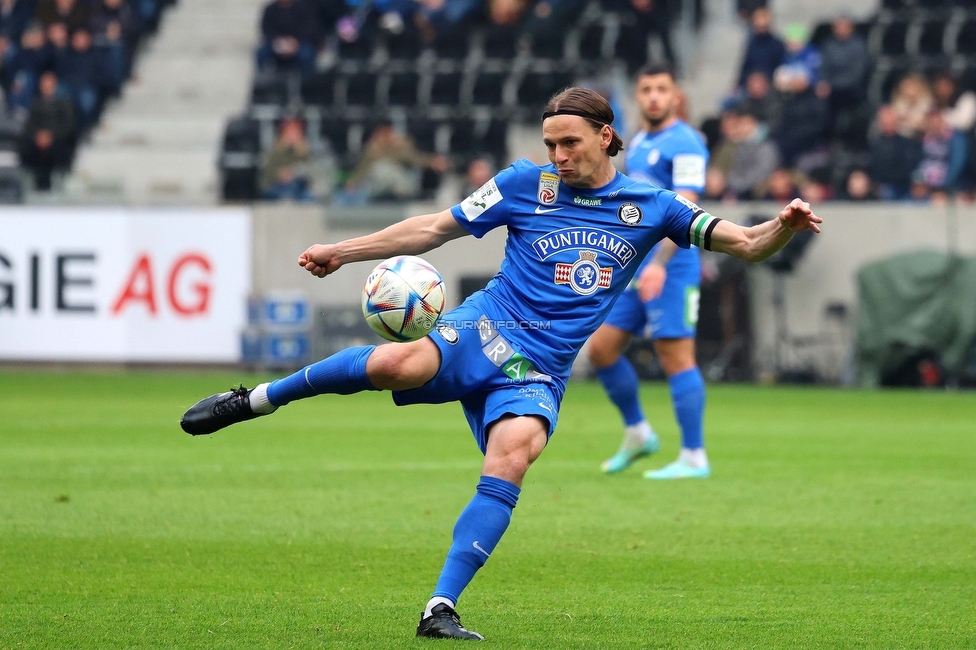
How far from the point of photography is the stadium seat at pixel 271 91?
864 inches

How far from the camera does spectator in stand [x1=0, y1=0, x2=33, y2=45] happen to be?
940 inches

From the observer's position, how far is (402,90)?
71.5 ft

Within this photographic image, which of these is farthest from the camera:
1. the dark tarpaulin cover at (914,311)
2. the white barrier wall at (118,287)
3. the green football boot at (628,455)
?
the white barrier wall at (118,287)

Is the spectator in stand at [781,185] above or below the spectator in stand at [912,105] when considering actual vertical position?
below

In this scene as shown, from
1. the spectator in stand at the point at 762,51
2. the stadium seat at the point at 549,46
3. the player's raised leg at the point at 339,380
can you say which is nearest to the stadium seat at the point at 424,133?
the stadium seat at the point at 549,46

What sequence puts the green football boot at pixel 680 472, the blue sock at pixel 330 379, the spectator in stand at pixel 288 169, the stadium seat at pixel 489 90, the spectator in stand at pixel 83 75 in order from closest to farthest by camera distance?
the blue sock at pixel 330 379
the green football boot at pixel 680 472
the spectator in stand at pixel 288 169
the stadium seat at pixel 489 90
the spectator in stand at pixel 83 75

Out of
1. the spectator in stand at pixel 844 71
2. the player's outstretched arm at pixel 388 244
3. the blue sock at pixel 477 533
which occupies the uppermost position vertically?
the spectator in stand at pixel 844 71

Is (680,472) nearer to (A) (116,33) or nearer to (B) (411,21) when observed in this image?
(B) (411,21)

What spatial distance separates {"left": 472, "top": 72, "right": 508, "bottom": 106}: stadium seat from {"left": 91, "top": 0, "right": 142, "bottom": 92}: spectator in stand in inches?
251

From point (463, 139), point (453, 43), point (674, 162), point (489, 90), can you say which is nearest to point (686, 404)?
point (674, 162)

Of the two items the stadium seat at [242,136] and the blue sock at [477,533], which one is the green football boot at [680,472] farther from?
the stadium seat at [242,136]

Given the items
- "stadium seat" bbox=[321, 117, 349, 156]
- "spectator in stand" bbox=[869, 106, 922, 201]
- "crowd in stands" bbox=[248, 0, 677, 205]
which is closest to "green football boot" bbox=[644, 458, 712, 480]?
"spectator in stand" bbox=[869, 106, 922, 201]

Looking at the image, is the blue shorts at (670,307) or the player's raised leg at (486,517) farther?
the blue shorts at (670,307)

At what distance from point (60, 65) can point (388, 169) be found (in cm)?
689
